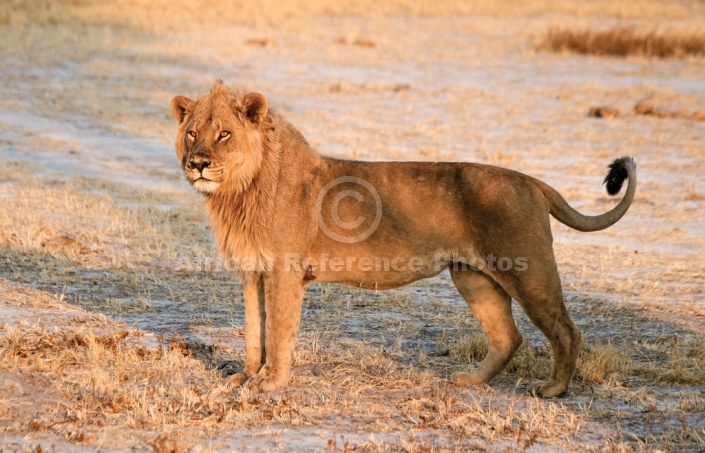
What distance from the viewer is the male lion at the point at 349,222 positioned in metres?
4.95

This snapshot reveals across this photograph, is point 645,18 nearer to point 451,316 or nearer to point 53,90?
point 53,90

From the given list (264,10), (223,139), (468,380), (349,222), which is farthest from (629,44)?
(223,139)

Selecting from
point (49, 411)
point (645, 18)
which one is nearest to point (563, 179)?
point (49, 411)

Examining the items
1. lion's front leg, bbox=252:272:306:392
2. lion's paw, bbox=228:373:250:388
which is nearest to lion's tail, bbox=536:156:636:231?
lion's front leg, bbox=252:272:306:392

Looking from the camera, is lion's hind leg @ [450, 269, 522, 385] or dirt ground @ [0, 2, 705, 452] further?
lion's hind leg @ [450, 269, 522, 385]

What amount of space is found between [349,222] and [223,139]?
787 mm

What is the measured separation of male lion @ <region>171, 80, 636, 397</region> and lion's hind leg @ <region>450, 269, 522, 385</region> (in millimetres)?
16

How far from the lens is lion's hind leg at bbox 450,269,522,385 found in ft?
17.5

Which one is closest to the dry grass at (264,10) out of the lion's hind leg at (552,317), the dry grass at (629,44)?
the dry grass at (629,44)

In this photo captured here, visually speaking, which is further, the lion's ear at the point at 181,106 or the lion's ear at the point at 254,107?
the lion's ear at the point at 181,106

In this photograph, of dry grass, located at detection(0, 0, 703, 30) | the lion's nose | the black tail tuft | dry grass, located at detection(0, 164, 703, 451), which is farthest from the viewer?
dry grass, located at detection(0, 0, 703, 30)

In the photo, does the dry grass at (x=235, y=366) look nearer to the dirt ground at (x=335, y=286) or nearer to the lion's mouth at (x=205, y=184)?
the dirt ground at (x=335, y=286)

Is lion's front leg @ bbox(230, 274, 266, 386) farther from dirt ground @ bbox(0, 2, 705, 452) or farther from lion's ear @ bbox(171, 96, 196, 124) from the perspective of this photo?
lion's ear @ bbox(171, 96, 196, 124)

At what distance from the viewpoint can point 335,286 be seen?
7375mm
